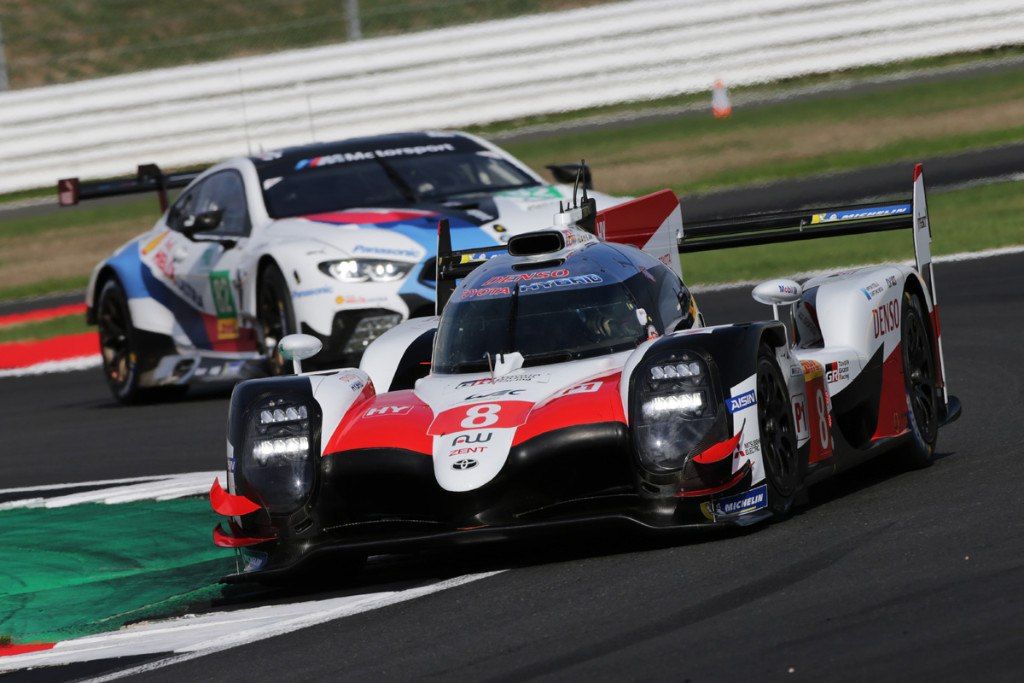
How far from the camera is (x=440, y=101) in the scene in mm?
22812

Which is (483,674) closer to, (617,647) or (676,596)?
(617,647)

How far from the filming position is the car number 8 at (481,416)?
21.3ft

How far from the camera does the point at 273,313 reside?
449 inches

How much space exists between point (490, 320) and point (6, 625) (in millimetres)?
2082

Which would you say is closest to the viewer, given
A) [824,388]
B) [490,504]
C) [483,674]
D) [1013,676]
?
[1013,676]

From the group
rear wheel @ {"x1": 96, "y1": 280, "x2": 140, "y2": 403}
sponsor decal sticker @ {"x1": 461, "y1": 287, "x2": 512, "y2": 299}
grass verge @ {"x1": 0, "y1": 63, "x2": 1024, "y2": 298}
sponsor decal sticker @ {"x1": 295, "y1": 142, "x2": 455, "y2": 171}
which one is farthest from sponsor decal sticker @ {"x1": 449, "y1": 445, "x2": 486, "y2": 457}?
grass verge @ {"x1": 0, "y1": 63, "x2": 1024, "y2": 298}

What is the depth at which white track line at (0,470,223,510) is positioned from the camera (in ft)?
29.2

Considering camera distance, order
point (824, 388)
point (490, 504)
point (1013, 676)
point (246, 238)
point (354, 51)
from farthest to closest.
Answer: point (354, 51)
point (246, 238)
point (824, 388)
point (490, 504)
point (1013, 676)

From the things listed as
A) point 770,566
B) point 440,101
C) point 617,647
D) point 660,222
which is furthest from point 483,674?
point 440,101

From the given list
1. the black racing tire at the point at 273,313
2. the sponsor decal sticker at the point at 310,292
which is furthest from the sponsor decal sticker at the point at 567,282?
the black racing tire at the point at 273,313

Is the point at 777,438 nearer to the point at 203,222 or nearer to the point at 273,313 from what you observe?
the point at 273,313

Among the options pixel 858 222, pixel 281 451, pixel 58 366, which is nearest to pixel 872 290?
pixel 858 222

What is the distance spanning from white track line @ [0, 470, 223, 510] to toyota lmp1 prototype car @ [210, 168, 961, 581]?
1457 mm

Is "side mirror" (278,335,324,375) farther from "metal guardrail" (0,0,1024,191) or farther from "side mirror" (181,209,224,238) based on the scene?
"metal guardrail" (0,0,1024,191)
